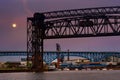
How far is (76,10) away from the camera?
12112cm

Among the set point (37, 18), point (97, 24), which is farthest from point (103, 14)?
point (37, 18)

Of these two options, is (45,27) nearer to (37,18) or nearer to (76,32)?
(37,18)

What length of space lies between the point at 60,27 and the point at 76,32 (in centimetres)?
686

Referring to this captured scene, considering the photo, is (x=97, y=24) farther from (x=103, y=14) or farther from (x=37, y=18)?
(x=37, y=18)

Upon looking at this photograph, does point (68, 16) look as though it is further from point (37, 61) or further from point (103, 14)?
point (37, 61)

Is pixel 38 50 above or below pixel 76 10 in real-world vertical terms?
below

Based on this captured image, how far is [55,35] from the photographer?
406ft

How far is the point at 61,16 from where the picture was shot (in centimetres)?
12338

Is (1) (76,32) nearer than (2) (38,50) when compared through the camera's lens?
Yes

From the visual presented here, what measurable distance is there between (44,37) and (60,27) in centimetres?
578

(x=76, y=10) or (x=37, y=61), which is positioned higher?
(x=76, y=10)

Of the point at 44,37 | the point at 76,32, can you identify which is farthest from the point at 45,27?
the point at 76,32

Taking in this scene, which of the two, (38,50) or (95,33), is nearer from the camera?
(95,33)

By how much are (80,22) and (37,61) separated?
1993 cm
